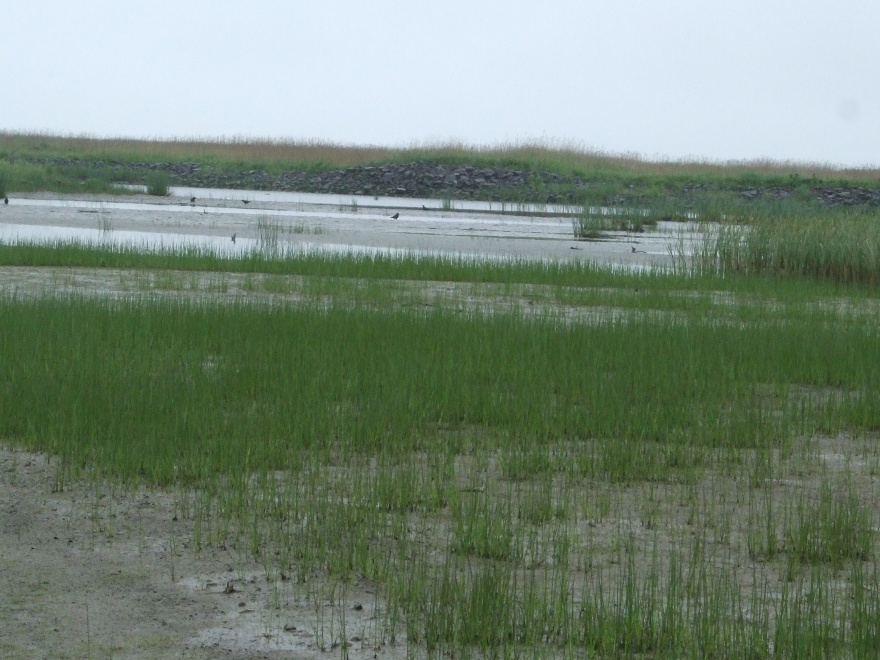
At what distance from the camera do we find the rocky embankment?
44188 mm

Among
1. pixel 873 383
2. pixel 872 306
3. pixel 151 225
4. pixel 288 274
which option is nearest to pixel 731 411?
pixel 873 383

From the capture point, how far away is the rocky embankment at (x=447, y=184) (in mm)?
44188

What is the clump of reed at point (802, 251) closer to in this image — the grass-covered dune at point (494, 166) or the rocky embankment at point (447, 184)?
the grass-covered dune at point (494, 166)

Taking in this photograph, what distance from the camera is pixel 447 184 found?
4566 cm

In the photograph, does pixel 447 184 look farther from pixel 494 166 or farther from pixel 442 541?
pixel 442 541

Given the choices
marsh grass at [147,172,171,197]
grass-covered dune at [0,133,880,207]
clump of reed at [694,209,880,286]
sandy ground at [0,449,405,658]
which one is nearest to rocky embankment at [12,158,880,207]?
grass-covered dune at [0,133,880,207]

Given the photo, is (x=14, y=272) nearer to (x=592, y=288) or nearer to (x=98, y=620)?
(x=592, y=288)

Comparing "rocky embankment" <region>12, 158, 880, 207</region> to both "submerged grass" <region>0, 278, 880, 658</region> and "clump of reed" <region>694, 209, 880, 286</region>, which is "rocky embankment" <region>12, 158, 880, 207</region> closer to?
"clump of reed" <region>694, 209, 880, 286</region>

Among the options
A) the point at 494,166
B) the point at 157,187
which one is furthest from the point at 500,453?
the point at 494,166

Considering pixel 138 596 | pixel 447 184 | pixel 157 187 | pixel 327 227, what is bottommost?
pixel 138 596

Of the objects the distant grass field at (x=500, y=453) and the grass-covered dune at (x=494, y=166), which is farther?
the grass-covered dune at (x=494, y=166)

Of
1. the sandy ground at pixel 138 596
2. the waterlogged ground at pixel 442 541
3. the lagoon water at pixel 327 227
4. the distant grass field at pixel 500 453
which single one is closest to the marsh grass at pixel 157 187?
the lagoon water at pixel 327 227

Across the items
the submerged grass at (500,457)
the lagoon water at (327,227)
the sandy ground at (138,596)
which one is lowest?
the sandy ground at (138,596)

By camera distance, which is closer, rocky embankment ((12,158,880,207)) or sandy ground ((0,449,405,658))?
sandy ground ((0,449,405,658))
